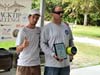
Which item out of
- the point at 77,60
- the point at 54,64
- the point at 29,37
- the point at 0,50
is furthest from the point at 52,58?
the point at 77,60

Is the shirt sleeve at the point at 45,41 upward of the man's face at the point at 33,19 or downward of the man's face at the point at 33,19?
downward

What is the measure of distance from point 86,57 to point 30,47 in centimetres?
751

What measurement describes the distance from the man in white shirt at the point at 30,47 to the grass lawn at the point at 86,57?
556cm

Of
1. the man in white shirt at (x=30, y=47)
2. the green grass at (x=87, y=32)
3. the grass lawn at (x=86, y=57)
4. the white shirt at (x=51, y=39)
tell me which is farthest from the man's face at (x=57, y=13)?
the green grass at (x=87, y=32)

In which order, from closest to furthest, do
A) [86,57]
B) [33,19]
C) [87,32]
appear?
[33,19], [86,57], [87,32]

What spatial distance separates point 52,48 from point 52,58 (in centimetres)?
13

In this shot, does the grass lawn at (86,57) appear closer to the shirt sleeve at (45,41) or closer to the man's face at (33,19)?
the shirt sleeve at (45,41)

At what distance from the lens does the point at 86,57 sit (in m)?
11.5

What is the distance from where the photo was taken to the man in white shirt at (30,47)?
416cm

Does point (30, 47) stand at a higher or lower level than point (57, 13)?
lower

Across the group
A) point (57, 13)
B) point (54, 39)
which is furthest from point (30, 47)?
point (57, 13)

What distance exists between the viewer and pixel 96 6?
19594 mm

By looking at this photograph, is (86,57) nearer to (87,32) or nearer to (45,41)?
(45,41)

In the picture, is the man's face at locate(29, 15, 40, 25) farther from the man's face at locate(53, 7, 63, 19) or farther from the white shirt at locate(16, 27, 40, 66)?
the man's face at locate(53, 7, 63, 19)
